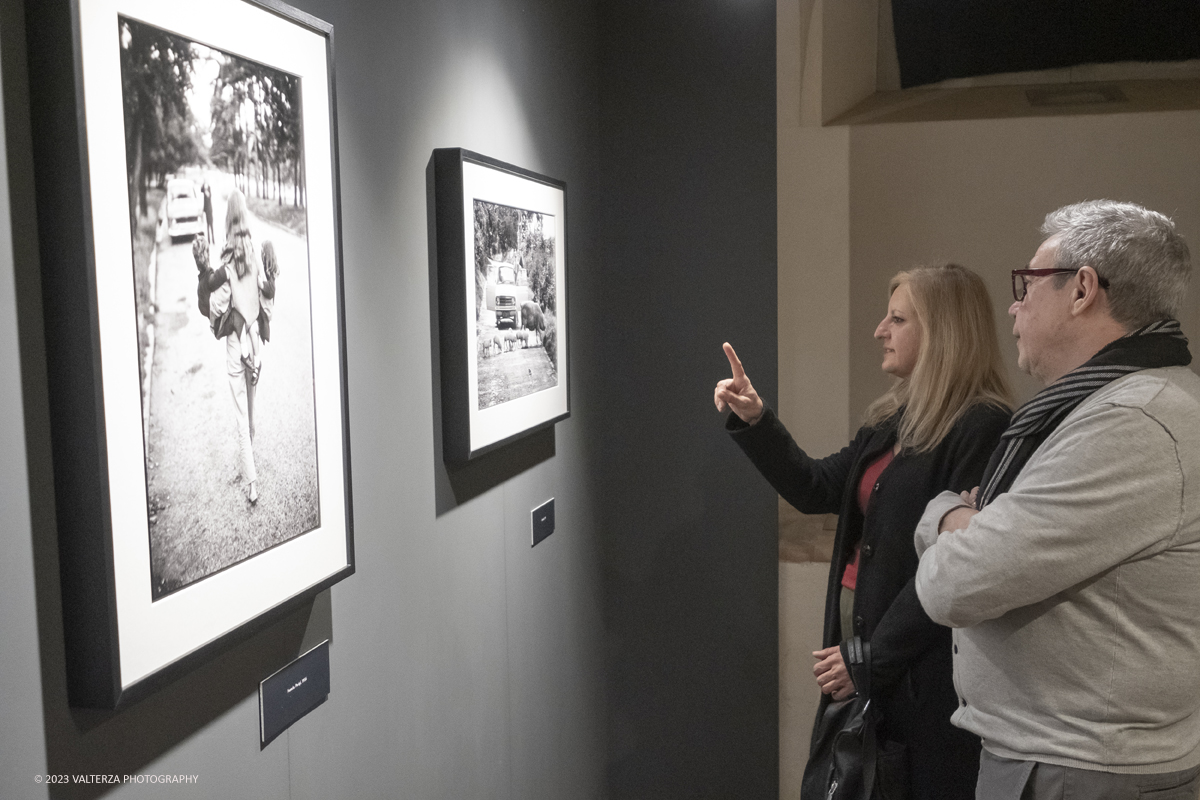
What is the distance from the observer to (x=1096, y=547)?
1.50 metres

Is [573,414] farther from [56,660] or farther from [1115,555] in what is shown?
[56,660]

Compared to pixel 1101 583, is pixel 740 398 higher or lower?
higher

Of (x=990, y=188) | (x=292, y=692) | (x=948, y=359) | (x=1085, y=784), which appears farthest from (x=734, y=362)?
(x=990, y=188)

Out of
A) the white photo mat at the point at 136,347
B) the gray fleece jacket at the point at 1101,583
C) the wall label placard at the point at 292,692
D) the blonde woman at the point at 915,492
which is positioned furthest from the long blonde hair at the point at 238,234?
the blonde woman at the point at 915,492

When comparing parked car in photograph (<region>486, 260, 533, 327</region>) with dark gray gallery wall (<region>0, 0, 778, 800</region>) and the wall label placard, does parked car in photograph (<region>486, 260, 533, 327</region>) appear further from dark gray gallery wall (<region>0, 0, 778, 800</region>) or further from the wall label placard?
the wall label placard

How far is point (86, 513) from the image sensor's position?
1.00m

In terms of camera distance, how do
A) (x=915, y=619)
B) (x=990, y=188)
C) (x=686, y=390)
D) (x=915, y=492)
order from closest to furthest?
(x=915, y=619), (x=915, y=492), (x=686, y=390), (x=990, y=188)

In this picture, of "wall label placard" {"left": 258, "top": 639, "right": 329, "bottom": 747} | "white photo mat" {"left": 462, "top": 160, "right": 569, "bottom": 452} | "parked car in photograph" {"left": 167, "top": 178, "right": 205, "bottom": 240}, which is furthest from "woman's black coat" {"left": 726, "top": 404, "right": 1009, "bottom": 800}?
"parked car in photograph" {"left": 167, "top": 178, "right": 205, "bottom": 240}

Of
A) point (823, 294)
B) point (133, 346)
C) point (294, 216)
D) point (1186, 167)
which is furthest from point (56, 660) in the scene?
point (1186, 167)

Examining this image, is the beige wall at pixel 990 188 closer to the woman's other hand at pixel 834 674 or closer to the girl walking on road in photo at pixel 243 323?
the woman's other hand at pixel 834 674

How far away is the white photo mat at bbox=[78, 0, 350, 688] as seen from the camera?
100 cm

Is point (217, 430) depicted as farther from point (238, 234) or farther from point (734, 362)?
point (734, 362)

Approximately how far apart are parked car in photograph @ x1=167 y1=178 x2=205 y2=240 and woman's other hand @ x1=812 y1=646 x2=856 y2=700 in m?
1.76

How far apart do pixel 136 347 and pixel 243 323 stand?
8.3 inches
